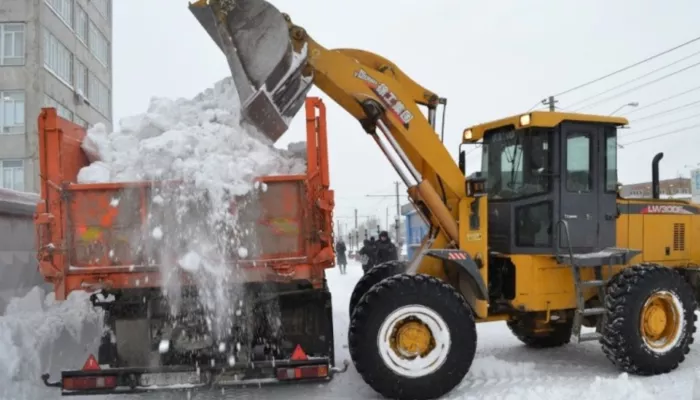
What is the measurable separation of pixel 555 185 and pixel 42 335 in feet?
17.4

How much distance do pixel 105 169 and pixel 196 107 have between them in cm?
106

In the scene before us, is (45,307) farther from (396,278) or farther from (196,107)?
(396,278)

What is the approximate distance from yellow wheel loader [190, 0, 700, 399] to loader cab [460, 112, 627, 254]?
14mm

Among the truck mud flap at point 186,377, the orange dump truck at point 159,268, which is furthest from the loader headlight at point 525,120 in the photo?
the truck mud flap at point 186,377

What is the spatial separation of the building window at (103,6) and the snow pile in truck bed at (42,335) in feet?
130

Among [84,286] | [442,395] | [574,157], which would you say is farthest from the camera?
[574,157]

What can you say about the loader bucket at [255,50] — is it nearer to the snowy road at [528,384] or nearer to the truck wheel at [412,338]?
the truck wheel at [412,338]

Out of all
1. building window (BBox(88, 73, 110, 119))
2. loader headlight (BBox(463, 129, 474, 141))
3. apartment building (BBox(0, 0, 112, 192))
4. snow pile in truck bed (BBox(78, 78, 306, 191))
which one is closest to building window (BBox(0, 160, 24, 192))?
apartment building (BBox(0, 0, 112, 192))

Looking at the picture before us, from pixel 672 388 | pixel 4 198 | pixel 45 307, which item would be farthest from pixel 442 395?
pixel 4 198

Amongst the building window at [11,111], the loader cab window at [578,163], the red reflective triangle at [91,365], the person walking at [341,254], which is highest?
the building window at [11,111]

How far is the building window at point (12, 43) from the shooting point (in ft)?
102

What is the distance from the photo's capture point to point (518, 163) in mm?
6719

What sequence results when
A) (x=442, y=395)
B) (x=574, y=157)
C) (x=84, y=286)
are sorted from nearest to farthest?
(x=84, y=286), (x=442, y=395), (x=574, y=157)

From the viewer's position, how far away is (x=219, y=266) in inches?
200
